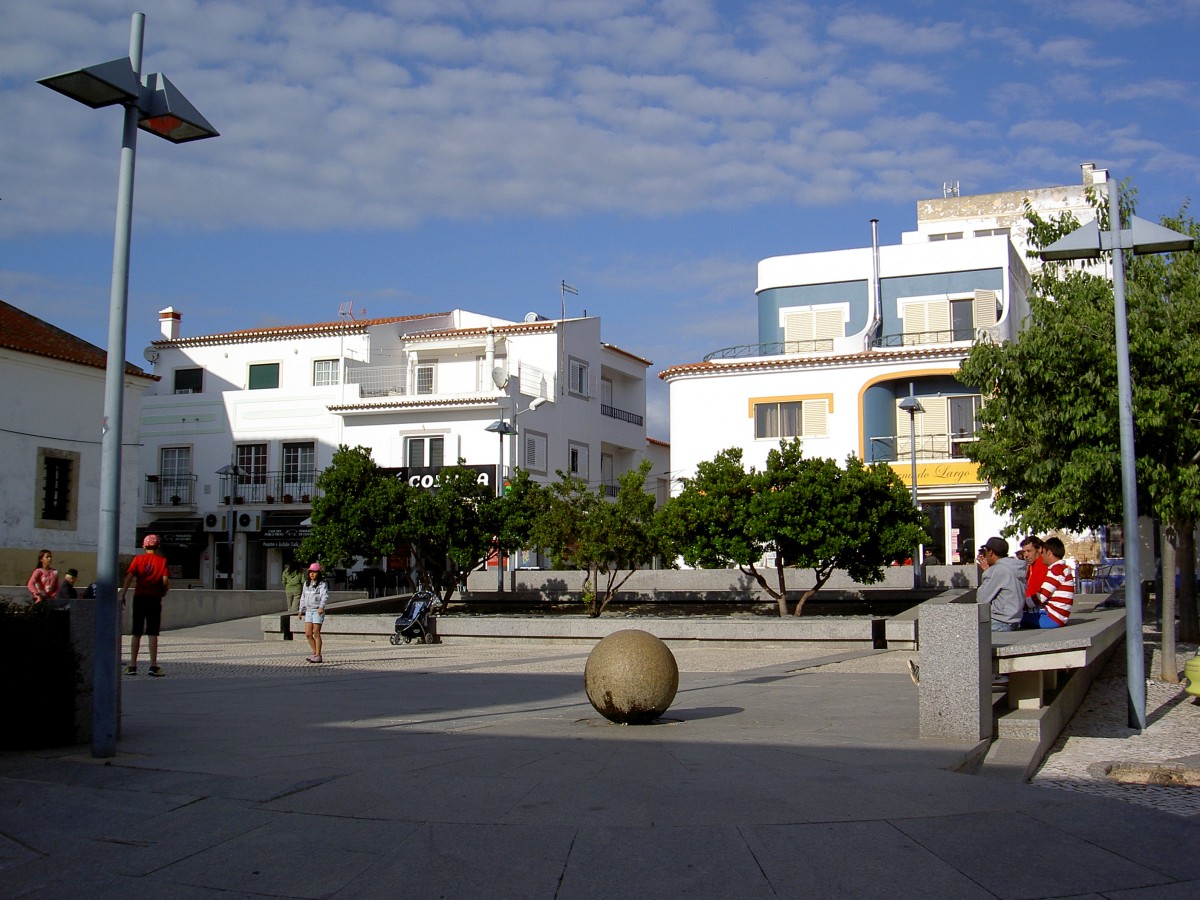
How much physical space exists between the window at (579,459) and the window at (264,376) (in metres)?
12.7

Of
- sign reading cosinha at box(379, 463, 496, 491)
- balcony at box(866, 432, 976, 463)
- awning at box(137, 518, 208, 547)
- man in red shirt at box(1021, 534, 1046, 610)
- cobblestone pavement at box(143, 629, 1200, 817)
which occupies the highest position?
balcony at box(866, 432, 976, 463)

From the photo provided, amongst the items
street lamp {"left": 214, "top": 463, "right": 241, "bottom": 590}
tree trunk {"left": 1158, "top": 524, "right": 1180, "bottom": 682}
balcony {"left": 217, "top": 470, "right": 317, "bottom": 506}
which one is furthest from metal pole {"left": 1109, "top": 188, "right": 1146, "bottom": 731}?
balcony {"left": 217, "top": 470, "right": 317, "bottom": 506}

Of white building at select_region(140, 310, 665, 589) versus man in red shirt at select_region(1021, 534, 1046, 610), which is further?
white building at select_region(140, 310, 665, 589)

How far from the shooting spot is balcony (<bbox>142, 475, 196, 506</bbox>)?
158 ft

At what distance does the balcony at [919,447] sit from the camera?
3822 centimetres

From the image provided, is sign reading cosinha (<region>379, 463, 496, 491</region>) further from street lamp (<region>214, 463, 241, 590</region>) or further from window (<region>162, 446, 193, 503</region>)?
window (<region>162, 446, 193, 503</region>)

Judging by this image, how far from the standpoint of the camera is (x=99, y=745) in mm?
7934

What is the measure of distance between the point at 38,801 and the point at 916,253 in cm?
3799

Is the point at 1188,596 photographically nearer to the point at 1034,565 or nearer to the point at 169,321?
the point at 1034,565

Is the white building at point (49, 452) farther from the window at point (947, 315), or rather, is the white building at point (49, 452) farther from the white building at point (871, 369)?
the window at point (947, 315)

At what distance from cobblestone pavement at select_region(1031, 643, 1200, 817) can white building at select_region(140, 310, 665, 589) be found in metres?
32.2

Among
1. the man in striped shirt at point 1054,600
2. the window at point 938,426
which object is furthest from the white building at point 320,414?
the man in striped shirt at point 1054,600

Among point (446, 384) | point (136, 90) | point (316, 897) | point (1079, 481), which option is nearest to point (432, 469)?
point (446, 384)

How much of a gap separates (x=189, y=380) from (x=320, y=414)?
703 cm
